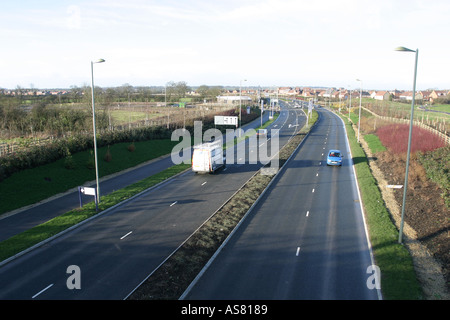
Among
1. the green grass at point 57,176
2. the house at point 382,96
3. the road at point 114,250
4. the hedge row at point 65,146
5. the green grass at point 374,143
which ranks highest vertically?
the house at point 382,96

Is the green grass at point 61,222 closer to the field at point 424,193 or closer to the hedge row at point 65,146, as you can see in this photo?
the hedge row at point 65,146

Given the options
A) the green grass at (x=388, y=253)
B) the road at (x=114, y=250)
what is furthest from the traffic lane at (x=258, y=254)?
the green grass at (x=388, y=253)

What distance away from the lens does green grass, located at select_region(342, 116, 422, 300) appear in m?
11.7

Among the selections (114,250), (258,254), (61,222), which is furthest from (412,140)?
(61,222)

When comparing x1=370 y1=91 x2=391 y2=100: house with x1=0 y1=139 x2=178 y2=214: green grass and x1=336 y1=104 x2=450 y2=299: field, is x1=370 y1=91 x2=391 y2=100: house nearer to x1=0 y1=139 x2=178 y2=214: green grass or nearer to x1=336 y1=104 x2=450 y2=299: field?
x1=336 y1=104 x2=450 y2=299: field

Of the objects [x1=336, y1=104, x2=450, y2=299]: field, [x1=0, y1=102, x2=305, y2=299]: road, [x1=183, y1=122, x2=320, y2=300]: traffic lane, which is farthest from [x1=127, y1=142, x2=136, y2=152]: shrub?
[x1=336, y1=104, x2=450, y2=299]: field

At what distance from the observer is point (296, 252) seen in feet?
48.6

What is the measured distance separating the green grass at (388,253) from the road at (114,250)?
8454 mm

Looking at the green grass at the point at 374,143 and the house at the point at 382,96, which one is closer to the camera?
the green grass at the point at 374,143

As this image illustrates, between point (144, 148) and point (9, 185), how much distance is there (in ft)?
56.0

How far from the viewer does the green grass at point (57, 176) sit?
849 inches

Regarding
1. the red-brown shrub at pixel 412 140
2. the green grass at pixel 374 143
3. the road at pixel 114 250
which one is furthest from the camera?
the green grass at pixel 374 143

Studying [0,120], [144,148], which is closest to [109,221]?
[144,148]
